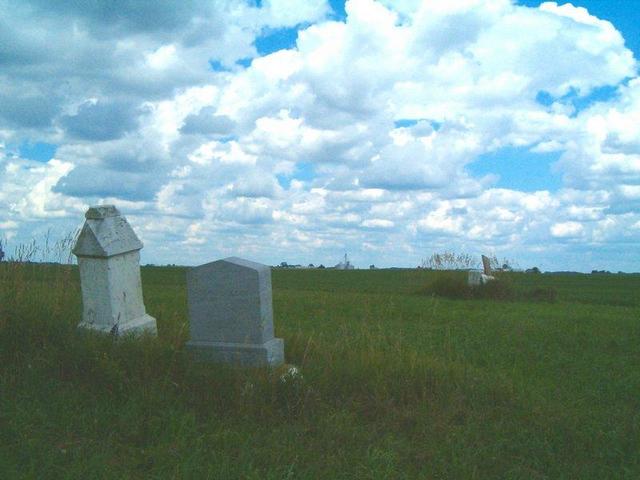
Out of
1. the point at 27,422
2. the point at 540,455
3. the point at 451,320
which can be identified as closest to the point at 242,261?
the point at 27,422

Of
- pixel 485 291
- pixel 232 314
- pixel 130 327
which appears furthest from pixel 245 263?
pixel 485 291

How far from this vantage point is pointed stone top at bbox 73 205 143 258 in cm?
729

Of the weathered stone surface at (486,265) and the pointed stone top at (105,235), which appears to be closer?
the pointed stone top at (105,235)

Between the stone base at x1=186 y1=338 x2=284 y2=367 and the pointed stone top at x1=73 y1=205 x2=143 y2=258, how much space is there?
164 cm

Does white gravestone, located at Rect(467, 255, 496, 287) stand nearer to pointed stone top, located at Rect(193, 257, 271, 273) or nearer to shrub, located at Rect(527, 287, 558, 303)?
shrub, located at Rect(527, 287, 558, 303)

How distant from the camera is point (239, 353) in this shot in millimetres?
6598

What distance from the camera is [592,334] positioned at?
1037 cm

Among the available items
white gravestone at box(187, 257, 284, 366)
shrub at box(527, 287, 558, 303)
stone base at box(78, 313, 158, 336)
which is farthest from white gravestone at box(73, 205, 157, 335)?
shrub at box(527, 287, 558, 303)

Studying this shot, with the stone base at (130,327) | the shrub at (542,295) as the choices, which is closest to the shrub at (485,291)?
the shrub at (542,295)

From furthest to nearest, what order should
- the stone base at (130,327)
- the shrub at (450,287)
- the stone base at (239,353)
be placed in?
the shrub at (450,287)
the stone base at (130,327)
the stone base at (239,353)

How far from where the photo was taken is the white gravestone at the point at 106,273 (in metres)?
7.32

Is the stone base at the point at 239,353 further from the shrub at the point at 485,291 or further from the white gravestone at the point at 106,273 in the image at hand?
the shrub at the point at 485,291

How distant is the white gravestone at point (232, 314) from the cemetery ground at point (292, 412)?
0.50 metres

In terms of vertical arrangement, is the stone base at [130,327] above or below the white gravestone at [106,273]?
below
